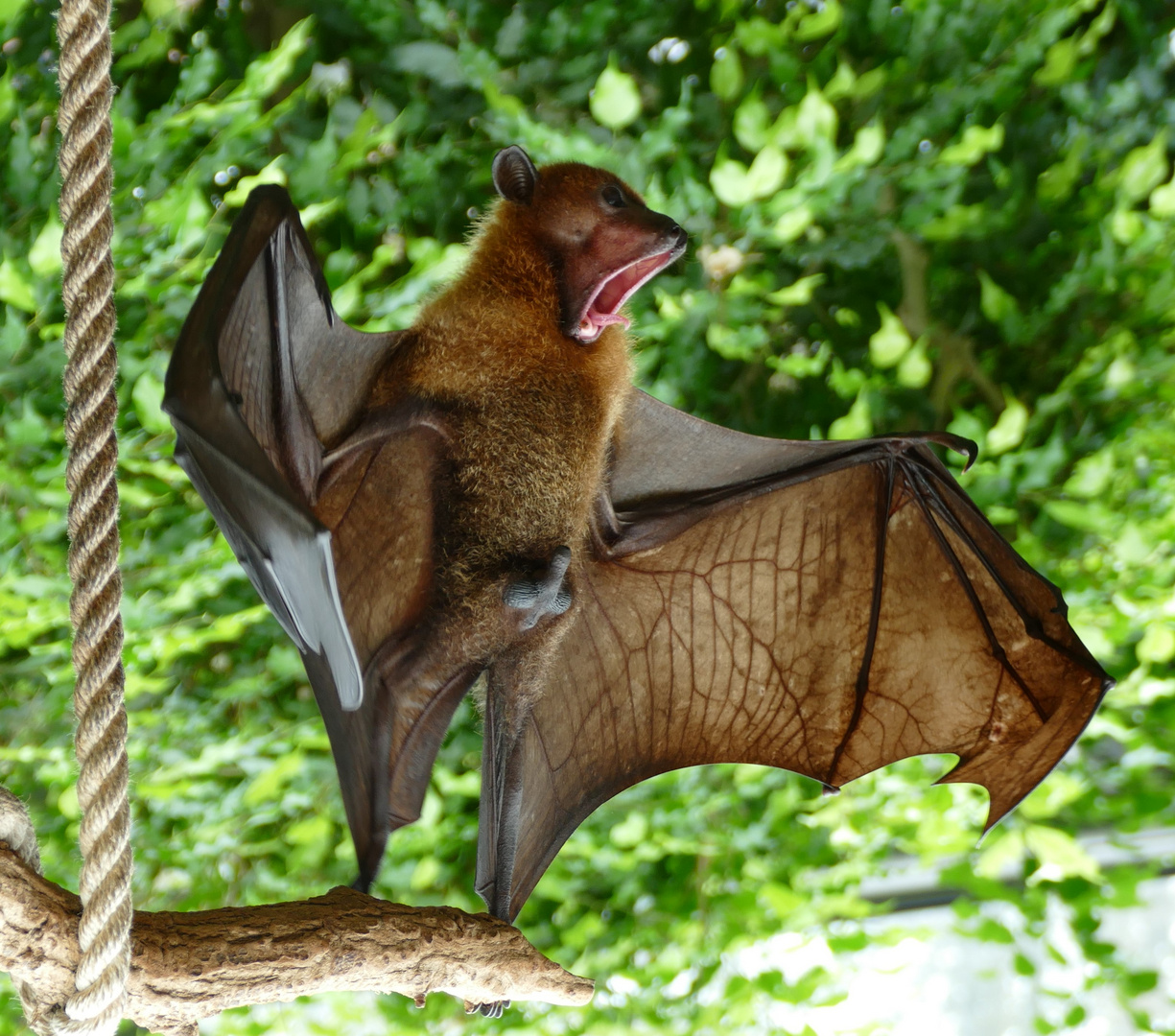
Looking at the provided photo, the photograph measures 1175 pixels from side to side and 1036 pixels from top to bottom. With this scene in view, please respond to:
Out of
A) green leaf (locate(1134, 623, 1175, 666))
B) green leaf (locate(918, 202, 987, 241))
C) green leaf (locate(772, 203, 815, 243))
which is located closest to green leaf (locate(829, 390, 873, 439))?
green leaf (locate(772, 203, 815, 243))

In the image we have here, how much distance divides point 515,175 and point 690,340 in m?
0.93

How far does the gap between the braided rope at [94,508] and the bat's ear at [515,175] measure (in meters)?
0.55

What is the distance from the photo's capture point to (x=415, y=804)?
1.14m

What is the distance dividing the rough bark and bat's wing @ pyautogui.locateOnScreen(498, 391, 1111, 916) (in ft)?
1.07

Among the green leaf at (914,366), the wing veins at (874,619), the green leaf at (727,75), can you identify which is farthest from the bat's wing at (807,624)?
the green leaf at (727,75)

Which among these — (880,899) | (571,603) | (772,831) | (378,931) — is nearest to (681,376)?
(571,603)

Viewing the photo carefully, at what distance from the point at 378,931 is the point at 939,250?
213 cm

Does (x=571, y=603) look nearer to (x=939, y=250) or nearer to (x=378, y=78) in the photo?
(x=378, y=78)

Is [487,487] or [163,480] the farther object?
[163,480]

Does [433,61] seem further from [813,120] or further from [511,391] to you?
[511,391]

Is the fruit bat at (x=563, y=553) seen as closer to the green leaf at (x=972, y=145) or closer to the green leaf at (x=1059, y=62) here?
the green leaf at (x=972, y=145)

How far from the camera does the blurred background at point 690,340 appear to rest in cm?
147

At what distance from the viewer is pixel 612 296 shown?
44.1 inches

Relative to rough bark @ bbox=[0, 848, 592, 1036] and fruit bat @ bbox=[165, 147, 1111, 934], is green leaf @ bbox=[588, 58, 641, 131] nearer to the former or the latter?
fruit bat @ bbox=[165, 147, 1111, 934]
